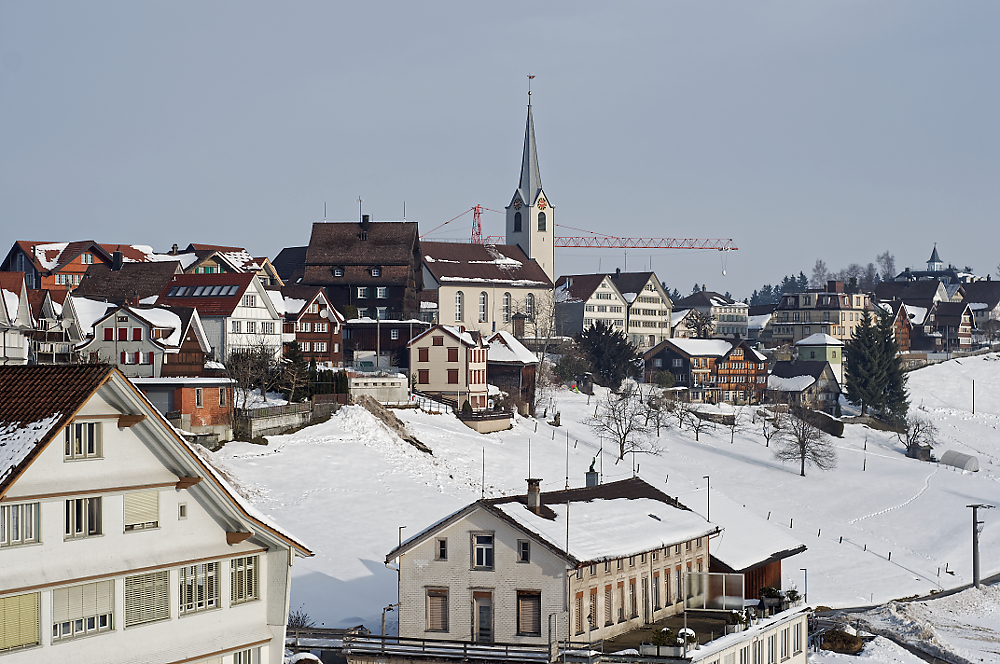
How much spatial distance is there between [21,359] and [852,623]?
42717 millimetres

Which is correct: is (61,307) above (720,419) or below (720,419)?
above

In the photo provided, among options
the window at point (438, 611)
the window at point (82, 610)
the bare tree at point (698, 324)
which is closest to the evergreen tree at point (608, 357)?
the bare tree at point (698, 324)

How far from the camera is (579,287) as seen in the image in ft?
527

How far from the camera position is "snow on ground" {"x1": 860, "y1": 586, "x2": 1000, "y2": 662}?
50.1 metres

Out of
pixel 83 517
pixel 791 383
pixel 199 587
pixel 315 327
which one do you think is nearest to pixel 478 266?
pixel 791 383

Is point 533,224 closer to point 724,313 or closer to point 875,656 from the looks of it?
point 724,313

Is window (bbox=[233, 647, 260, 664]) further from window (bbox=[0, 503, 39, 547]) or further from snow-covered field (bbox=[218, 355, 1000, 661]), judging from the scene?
snow-covered field (bbox=[218, 355, 1000, 661])

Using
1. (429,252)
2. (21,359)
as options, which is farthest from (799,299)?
(21,359)

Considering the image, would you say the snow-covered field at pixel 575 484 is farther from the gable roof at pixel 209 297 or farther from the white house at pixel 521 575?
the gable roof at pixel 209 297

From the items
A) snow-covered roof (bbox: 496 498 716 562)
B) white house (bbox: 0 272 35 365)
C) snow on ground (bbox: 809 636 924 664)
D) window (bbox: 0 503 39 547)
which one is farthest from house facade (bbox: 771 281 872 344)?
window (bbox: 0 503 39 547)

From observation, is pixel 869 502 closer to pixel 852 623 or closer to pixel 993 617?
pixel 993 617

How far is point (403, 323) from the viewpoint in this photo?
106500 mm

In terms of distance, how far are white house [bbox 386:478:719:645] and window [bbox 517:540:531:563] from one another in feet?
0.09

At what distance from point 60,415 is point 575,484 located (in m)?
Result: 53.3
